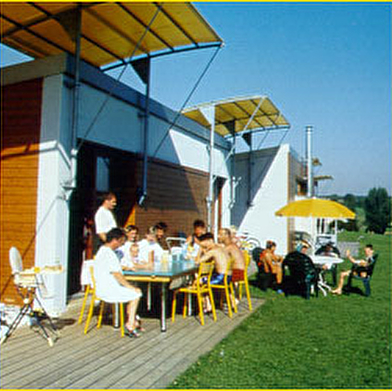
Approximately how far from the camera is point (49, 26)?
718cm

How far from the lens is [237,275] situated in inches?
263

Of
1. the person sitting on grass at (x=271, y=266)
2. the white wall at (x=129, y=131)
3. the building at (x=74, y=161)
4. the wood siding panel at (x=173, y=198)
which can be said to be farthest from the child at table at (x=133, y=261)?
the person sitting on grass at (x=271, y=266)

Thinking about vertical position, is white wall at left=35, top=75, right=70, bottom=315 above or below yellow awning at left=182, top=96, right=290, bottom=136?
below

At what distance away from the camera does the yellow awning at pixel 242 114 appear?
11586 millimetres

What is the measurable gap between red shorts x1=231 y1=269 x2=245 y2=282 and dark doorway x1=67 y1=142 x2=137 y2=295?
245 cm

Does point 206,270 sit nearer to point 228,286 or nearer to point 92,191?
point 228,286

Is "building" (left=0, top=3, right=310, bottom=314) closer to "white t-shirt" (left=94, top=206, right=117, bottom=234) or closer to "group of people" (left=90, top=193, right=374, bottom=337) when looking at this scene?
"white t-shirt" (left=94, top=206, right=117, bottom=234)

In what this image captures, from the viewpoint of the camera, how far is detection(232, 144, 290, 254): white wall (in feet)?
51.0

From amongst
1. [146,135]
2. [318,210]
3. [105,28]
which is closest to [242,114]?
[318,210]

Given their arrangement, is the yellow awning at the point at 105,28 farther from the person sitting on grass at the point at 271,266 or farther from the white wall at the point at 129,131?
the person sitting on grass at the point at 271,266

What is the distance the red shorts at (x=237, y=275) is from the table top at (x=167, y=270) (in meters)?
0.68

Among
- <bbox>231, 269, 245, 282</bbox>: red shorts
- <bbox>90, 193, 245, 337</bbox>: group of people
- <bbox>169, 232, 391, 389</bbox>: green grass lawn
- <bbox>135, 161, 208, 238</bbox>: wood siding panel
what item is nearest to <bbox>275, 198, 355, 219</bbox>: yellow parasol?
<bbox>169, 232, 391, 389</bbox>: green grass lawn

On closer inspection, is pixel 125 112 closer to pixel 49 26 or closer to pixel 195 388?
pixel 49 26

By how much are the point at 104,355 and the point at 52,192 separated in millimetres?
2543
